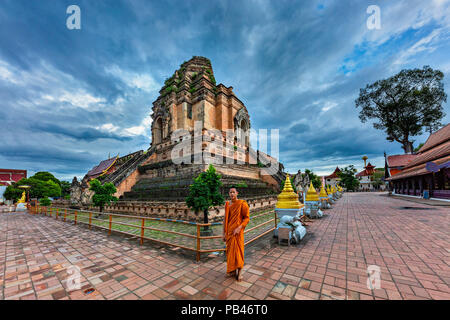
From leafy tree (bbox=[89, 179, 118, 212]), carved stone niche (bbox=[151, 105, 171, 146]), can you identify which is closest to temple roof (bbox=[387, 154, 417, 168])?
carved stone niche (bbox=[151, 105, 171, 146])

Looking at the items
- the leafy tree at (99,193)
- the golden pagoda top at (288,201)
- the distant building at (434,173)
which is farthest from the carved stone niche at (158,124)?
the distant building at (434,173)

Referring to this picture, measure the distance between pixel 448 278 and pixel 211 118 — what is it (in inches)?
664

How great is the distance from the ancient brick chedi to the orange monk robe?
27.7 ft

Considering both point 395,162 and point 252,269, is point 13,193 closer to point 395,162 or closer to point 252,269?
point 252,269

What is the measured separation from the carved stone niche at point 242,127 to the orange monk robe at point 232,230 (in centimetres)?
1626

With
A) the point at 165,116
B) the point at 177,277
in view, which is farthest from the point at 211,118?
the point at 177,277

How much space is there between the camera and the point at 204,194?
19.9 ft

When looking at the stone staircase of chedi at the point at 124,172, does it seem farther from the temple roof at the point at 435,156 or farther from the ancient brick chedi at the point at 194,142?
the temple roof at the point at 435,156

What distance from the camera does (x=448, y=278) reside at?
2783 millimetres

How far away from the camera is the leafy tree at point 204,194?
237 inches

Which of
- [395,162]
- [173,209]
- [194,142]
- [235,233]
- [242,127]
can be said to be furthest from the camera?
[395,162]

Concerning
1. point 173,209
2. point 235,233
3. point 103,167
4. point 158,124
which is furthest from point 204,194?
point 103,167

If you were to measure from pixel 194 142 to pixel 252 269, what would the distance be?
40.1 ft

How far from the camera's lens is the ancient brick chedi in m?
13.7
